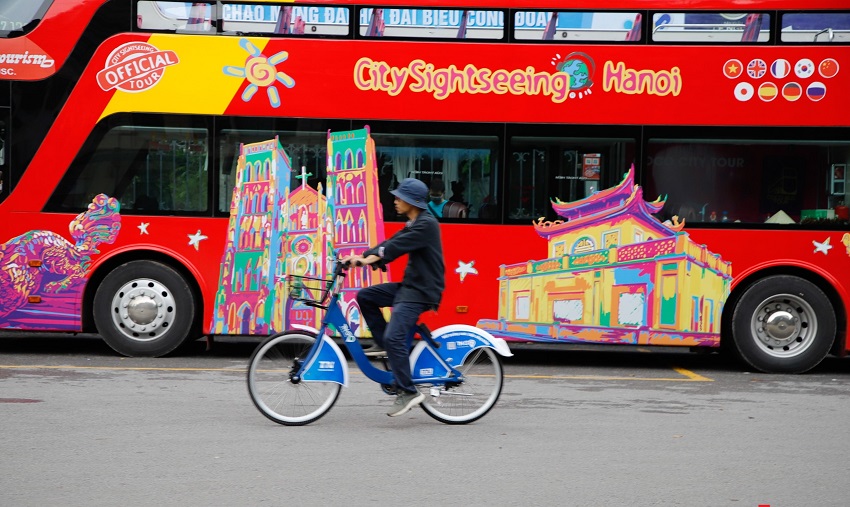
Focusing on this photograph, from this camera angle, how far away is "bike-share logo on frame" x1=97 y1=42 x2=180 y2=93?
1047 cm

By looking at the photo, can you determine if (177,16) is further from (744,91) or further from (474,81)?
(744,91)

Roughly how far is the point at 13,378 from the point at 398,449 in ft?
14.0

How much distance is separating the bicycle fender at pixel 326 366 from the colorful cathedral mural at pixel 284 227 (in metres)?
3.13

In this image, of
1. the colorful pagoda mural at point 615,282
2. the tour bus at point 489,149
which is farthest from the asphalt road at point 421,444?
the tour bus at point 489,149

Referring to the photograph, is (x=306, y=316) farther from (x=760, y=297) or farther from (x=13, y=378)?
(x=760, y=297)

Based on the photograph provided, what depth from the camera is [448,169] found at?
34.5 ft

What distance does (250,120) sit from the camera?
1054 centimetres

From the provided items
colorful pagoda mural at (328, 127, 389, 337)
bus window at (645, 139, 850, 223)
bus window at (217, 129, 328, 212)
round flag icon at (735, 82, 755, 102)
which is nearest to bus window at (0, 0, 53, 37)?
bus window at (217, 129, 328, 212)

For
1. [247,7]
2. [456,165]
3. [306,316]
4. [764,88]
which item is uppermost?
[247,7]

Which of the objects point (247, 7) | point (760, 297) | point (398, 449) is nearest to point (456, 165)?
point (247, 7)

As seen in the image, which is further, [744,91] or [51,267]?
[51,267]

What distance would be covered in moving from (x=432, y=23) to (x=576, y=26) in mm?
1424

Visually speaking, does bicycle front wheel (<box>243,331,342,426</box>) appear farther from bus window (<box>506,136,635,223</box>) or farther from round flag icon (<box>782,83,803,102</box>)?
round flag icon (<box>782,83,803,102</box>)

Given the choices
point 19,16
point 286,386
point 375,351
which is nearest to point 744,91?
point 375,351
